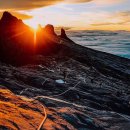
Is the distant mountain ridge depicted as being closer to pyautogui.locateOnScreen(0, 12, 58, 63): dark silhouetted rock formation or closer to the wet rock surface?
pyautogui.locateOnScreen(0, 12, 58, 63): dark silhouetted rock formation

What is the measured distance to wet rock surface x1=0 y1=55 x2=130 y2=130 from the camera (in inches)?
464

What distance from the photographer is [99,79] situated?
2308 centimetres

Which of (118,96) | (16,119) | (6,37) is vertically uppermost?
(6,37)

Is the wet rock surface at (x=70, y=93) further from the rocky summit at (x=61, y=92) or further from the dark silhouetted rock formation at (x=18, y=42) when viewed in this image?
the dark silhouetted rock formation at (x=18, y=42)

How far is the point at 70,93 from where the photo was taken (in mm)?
17516

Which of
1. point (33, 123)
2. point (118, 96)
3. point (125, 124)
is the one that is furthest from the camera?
point (118, 96)

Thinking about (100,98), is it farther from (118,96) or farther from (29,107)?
(29,107)

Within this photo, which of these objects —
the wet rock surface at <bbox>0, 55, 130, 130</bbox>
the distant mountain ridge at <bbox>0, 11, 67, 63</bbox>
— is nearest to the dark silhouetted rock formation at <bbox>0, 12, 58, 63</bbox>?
the distant mountain ridge at <bbox>0, 11, 67, 63</bbox>

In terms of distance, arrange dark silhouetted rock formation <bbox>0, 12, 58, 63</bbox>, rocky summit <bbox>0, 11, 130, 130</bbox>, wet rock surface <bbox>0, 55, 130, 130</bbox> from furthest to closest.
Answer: dark silhouetted rock formation <bbox>0, 12, 58, 63</bbox>
wet rock surface <bbox>0, 55, 130, 130</bbox>
rocky summit <bbox>0, 11, 130, 130</bbox>

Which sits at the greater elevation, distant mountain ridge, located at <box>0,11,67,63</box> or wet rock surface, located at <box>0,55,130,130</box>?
distant mountain ridge, located at <box>0,11,67,63</box>

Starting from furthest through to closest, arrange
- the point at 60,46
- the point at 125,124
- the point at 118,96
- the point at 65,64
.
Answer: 1. the point at 60,46
2. the point at 65,64
3. the point at 118,96
4. the point at 125,124

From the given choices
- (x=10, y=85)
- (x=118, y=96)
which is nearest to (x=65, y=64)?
(x=118, y=96)

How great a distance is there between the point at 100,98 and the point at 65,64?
24.5 feet

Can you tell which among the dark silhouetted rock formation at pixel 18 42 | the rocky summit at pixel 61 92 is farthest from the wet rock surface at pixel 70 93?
the dark silhouetted rock formation at pixel 18 42
